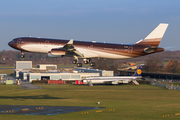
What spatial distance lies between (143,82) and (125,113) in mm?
103971

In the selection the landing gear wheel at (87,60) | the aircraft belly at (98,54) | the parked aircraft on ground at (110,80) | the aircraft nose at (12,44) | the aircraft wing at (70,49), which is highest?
the aircraft nose at (12,44)

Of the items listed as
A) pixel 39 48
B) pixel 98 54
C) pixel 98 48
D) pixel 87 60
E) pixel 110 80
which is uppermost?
pixel 39 48

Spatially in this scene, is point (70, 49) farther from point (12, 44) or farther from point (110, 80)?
point (110, 80)

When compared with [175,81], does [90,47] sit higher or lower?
higher

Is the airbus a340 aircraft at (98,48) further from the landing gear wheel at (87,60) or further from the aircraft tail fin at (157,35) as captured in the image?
the landing gear wheel at (87,60)

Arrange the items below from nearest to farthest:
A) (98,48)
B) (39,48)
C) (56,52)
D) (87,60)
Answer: (56,52) < (98,48) < (39,48) < (87,60)

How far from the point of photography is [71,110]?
87500mm

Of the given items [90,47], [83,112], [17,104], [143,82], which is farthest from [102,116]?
[143,82]

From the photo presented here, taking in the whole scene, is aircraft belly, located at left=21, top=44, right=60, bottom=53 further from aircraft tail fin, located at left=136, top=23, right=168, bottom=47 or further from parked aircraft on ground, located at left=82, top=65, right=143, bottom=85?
parked aircraft on ground, located at left=82, top=65, right=143, bottom=85

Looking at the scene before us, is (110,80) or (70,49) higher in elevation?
(70,49)

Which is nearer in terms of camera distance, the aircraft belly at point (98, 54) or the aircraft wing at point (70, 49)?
the aircraft wing at point (70, 49)

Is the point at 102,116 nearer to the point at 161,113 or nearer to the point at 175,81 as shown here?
the point at 161,113

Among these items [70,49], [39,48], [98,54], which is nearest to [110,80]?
[98,54]

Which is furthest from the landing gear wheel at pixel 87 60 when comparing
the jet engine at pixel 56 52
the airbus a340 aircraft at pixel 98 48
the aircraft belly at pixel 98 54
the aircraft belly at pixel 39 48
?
the aircraft belly at pixel 39 48
